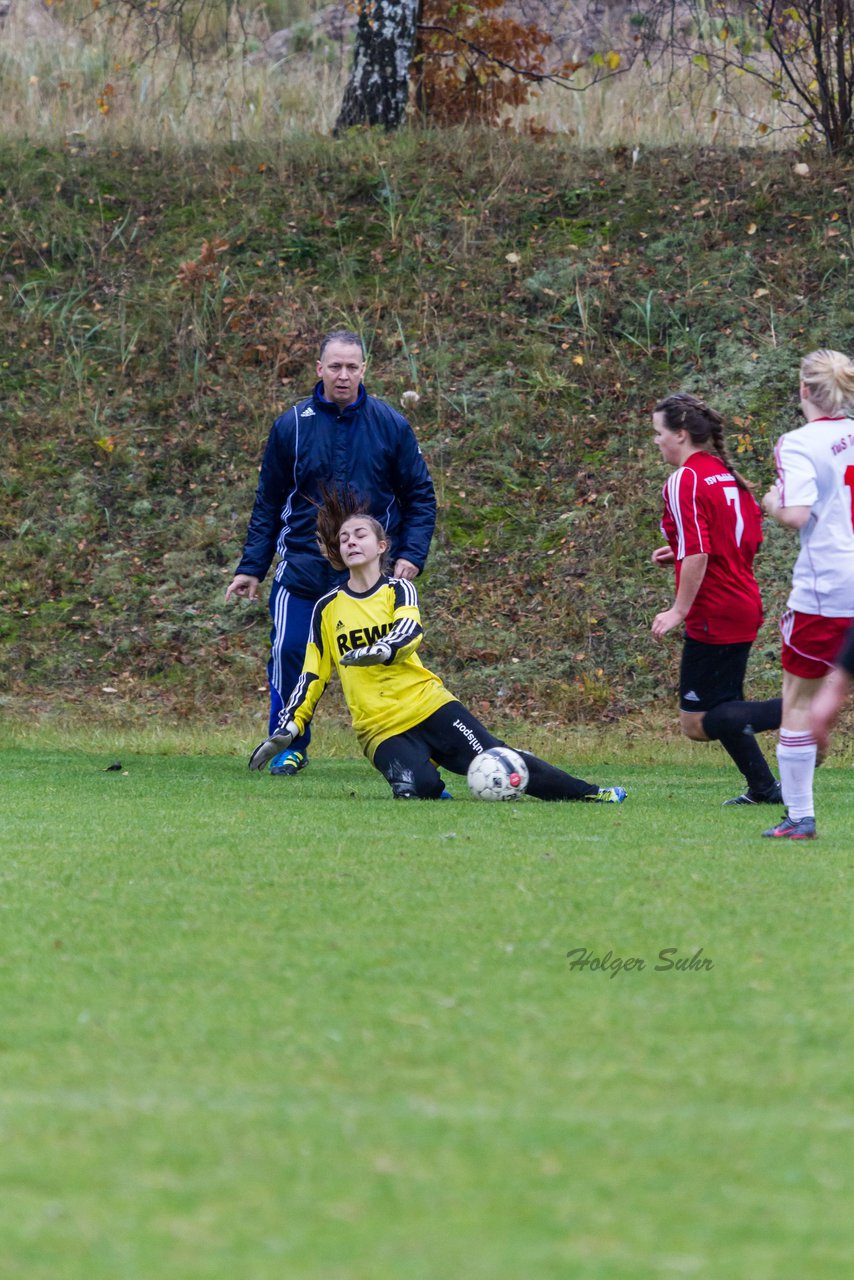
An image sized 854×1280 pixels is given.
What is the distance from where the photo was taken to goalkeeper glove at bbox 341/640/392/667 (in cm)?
722

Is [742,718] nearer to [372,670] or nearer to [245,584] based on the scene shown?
[372,670]

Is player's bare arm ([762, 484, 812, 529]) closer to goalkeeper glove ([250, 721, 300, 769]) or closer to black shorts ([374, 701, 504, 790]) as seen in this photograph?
black shorts ([374, 701, 504, 790])

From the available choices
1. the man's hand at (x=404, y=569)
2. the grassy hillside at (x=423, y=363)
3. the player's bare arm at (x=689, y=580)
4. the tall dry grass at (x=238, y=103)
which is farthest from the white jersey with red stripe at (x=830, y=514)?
the tall dry grass at (x=238, y=103)

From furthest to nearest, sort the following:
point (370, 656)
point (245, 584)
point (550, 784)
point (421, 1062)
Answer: point (245, 584)
point (550, 784)
point (370, 656)
point (421, 1062)

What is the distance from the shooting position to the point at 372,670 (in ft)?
25.2

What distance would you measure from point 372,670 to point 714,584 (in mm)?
1747

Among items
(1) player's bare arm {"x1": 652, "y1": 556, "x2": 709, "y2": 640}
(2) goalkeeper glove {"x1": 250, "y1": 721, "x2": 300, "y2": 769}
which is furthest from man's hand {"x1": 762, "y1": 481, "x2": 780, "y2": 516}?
(2) goalkeeper glove {"x1": 250, "y1": 721, "x2": 300, "y2": 769}

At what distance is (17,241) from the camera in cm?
1741

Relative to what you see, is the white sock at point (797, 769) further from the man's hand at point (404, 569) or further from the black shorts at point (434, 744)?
the man's hand at point (404, 569)

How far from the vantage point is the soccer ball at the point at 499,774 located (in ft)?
24.5

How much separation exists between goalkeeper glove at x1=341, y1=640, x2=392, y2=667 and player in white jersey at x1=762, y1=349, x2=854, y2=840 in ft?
6.57

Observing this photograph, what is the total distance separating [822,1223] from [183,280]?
1542 centimetres

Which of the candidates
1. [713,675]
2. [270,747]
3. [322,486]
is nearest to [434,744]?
[270,747]

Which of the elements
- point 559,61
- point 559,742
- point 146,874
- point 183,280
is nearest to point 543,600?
point 559,742
